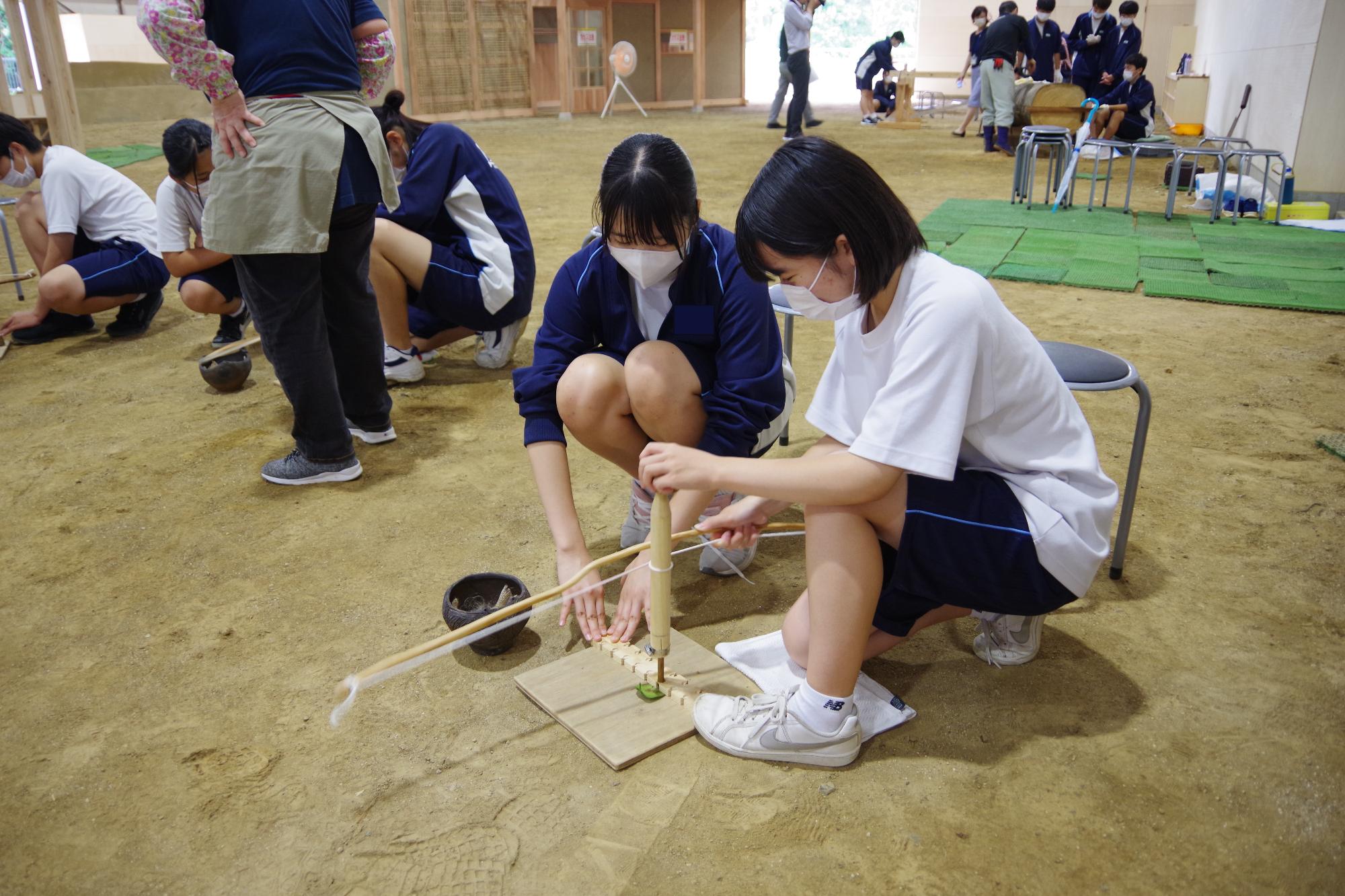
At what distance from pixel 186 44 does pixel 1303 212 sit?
6240 mm

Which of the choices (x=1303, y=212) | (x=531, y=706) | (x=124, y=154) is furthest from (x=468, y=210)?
(x=124, y=154)

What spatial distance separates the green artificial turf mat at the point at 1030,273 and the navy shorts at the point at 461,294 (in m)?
2.45

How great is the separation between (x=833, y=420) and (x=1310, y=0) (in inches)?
255

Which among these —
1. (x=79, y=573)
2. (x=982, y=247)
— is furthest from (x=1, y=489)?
(x=982, y=247)

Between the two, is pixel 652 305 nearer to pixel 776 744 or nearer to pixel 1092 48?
pixel 776 744

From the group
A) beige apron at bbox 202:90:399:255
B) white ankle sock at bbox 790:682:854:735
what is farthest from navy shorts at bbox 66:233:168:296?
white ankle sock at bbox 790:682:854:735

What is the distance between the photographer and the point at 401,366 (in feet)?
10.4

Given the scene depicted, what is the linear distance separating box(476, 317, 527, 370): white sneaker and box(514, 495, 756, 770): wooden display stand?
5.76 ft

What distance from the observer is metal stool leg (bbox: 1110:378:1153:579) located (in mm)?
1850

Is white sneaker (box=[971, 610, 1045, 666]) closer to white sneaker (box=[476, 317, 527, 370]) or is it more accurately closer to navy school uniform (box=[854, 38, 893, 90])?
white sneaker (box=[476, 317, 527, 370])

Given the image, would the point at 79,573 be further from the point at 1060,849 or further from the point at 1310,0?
the point at 1310,0

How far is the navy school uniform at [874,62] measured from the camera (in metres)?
12.3

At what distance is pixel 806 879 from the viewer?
124 centimetres

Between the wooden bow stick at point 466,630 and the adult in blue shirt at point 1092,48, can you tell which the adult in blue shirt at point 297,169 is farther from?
the adult in blue shirt at point 1092,48
